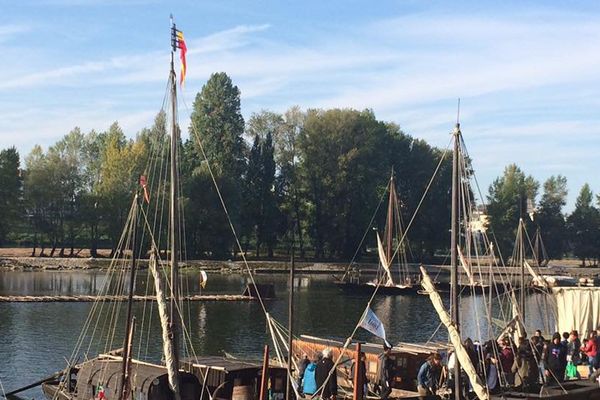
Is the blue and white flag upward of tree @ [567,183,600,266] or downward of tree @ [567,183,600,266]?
downward

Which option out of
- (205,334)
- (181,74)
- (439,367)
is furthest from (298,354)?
(205,334)

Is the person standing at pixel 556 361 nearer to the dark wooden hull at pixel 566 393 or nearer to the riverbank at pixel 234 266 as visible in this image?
the dark wooden hull at pixel 566 393

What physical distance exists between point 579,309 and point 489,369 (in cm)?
1296

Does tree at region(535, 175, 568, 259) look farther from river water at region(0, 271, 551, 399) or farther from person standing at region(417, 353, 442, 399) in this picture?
person standing at region(417, 353, 442, 399)

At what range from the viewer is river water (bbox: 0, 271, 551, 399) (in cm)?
5006

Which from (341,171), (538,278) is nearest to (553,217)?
(341,171)

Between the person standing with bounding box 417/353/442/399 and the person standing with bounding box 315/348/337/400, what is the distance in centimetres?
317

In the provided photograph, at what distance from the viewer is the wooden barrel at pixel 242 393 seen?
2998cm

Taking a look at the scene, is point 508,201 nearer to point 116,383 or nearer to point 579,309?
point 579,309

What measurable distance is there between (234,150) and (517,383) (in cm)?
9442

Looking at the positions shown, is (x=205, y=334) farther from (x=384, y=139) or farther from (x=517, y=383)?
(x=384, y=139)

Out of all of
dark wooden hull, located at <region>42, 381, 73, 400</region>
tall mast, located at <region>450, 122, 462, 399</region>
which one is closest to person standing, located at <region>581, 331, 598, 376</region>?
tall mast, located at <region>450, 122, 462, 399</region>

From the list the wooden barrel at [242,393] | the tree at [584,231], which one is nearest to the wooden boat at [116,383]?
the wooden barrel at [242,393]

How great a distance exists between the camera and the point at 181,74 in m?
28.5
